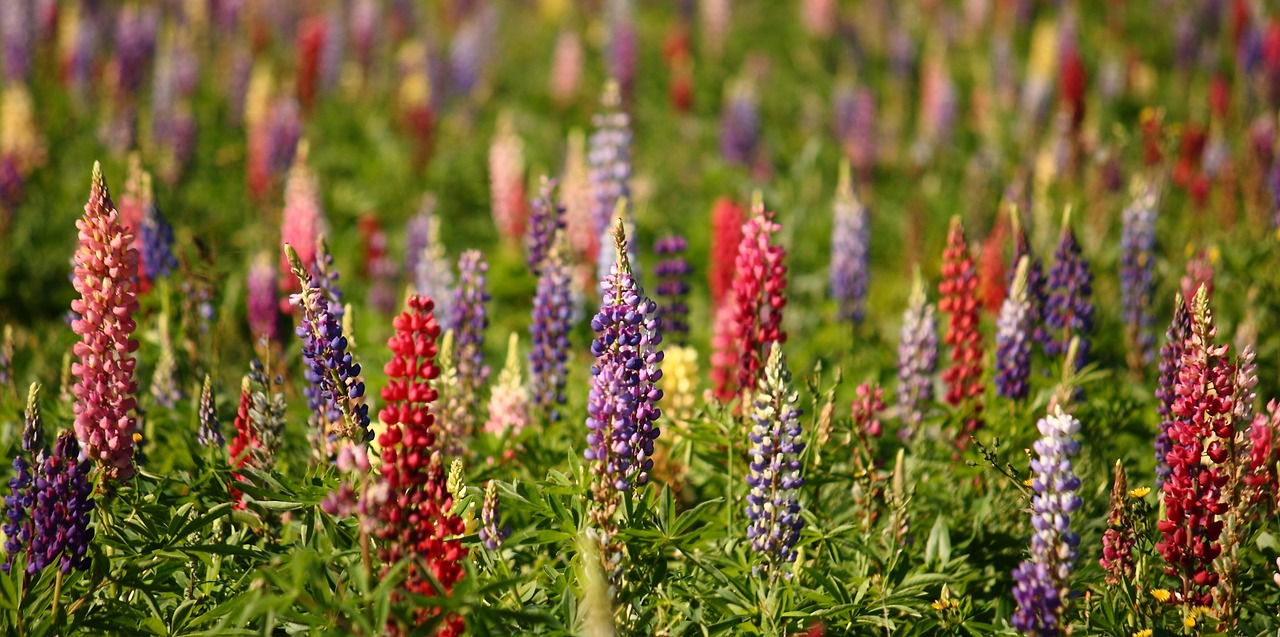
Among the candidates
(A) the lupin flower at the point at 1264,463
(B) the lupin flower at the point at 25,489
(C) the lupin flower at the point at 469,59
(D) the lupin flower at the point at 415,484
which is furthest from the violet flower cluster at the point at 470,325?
(C) the lupin flower at the point at 469,59

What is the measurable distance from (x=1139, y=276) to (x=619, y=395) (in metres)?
3.40

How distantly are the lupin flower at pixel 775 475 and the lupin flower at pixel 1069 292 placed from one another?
2.01 m

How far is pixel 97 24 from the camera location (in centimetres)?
1238

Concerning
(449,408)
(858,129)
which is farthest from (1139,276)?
(858,129)

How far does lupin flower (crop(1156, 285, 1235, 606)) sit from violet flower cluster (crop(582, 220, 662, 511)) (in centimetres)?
156

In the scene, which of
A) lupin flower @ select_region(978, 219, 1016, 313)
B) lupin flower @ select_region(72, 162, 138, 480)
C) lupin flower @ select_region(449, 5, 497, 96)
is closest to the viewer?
lupin flower @ select_region(72, 162, 138, 480)

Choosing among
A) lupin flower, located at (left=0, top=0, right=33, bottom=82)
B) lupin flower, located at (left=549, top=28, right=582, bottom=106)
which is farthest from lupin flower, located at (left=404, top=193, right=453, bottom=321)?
lupin flower, located at (left=0, top=0, right=33, bottom=82)

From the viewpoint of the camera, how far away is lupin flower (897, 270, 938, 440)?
4750 mm

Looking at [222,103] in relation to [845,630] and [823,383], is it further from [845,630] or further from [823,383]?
[845,630]

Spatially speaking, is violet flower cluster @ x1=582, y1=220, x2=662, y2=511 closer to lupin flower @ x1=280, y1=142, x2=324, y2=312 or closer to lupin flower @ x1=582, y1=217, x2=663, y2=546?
lupin flower @ x1=582, y1=217, x2=663, y2=546

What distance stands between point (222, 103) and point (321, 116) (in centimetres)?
116

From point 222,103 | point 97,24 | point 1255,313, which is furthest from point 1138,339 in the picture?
point 97,24

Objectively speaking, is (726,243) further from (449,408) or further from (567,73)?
(567,73)

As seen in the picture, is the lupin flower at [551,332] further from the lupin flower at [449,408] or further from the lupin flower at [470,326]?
the lupin flower at [449,408]
